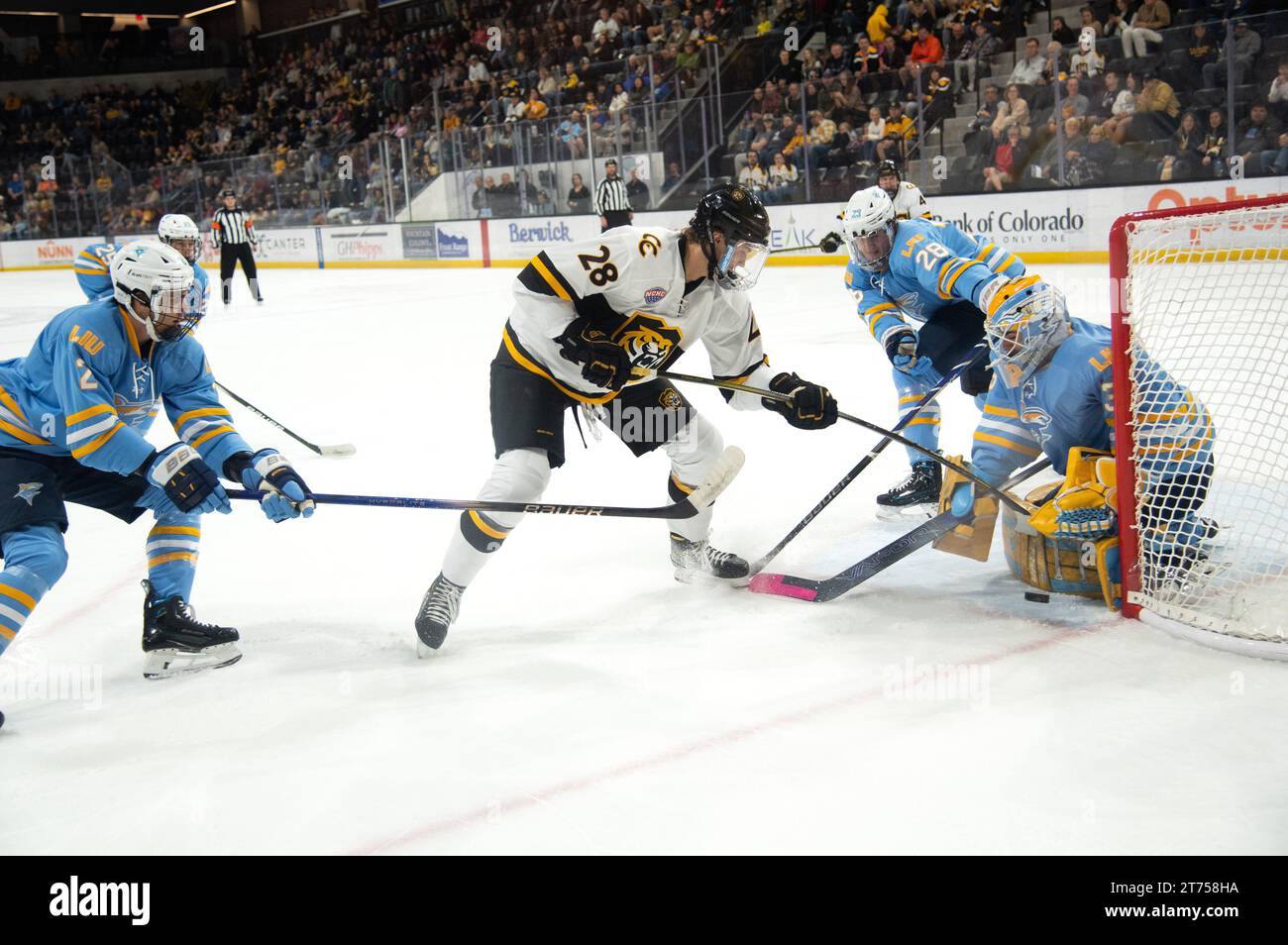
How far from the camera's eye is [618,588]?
3316mm

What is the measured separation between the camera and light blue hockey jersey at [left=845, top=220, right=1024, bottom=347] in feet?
11.7

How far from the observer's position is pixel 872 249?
12.5ft

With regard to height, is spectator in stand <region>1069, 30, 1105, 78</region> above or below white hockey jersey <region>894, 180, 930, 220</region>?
above

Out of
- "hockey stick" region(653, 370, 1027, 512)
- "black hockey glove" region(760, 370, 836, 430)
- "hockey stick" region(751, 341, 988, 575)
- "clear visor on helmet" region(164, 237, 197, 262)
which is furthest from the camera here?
"clear visor on helmet" region(164, 237, 197, 262)

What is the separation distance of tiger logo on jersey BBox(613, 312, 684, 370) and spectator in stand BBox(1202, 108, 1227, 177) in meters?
8.02

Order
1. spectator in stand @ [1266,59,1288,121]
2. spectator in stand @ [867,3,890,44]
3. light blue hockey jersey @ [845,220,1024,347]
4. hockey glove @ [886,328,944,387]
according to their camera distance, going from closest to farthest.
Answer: light blue hockey jersey @ [845,220,1024,347], hockey glove @ [886,328,944,387], spectator in stand @ [1266,59,1288,121], spectator in stand @ [867,3,890,44]

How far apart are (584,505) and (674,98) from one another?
40.6ft

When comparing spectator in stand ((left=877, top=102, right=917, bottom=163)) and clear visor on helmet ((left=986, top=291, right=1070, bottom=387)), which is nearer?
clear visor on helmet ((left=986, top=291, right=1070, bottom=387))

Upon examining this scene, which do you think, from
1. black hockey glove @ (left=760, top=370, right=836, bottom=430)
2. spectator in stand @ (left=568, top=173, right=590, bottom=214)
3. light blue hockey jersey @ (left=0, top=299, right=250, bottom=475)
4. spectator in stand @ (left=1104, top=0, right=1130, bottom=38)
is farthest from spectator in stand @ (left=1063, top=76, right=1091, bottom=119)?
light blue hockey jersey @ (left=0, top=299, right=250, bottom=475)

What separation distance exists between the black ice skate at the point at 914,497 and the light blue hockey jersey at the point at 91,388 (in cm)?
211

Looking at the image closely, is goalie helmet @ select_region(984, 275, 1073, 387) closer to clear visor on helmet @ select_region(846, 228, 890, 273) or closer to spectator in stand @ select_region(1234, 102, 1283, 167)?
clear visor on helmet @ select_region(846, 228, 890, 273)

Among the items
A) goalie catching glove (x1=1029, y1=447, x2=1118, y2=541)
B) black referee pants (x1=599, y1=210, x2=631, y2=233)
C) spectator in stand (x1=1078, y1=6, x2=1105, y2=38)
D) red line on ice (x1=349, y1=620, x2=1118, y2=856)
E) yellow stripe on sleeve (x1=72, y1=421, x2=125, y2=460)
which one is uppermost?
spectator in stand (x1=1078, y1=6, x2=1105, y2=38)
